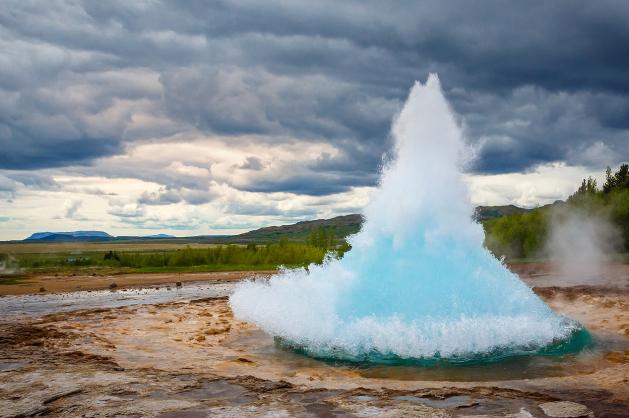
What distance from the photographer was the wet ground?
5.47 meters

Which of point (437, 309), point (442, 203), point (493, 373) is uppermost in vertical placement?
point (442, 203)

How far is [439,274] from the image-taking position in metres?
8.95

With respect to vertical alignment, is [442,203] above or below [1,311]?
above

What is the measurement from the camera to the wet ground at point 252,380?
5469 millimetres

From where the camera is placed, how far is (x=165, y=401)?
5.76 meters

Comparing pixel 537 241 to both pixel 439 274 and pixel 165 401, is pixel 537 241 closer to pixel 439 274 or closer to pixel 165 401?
pixel 439 274

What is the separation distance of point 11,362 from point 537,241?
45.5 metres

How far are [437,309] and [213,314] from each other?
6996 mm

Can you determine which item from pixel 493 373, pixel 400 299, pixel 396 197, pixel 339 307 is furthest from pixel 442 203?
pixel 493 373

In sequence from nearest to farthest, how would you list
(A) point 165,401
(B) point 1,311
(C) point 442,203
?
1. (A) point 165,401
2. (C) point 442,203
3. (B) point 1,311

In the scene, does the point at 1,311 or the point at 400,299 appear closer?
the point at 400,299

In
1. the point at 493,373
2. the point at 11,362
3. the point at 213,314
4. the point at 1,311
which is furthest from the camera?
the point at 1,311

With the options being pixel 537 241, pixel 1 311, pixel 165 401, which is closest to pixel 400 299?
pixel 165 401

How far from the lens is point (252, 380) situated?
6.71 metres
